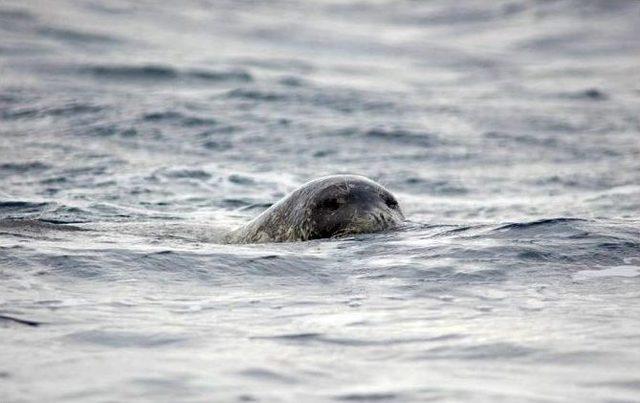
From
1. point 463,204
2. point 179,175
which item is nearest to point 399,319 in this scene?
point 463,204

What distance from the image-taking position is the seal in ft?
24.3

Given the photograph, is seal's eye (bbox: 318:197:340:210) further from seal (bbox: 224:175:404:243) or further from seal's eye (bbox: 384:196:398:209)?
seal's eye (bbox: 384:196:398:209)

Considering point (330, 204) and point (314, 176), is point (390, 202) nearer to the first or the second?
point (330, 204)

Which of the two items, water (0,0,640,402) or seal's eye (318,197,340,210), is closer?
water (0,0,640,402)

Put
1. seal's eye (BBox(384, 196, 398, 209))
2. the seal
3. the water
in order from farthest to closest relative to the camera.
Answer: seal's eye (BBox(384, 196, 398, 209)), the seal, the water

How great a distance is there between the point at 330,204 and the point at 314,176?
17.4 ft

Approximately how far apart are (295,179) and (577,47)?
42.5 ft

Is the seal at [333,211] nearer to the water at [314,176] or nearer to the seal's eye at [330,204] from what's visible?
the seal's eye at [330,204]

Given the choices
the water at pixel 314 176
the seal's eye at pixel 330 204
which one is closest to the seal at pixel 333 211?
the seal's eye at pixel 330 204

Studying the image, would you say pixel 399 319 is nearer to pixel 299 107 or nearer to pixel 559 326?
pixel 559 326

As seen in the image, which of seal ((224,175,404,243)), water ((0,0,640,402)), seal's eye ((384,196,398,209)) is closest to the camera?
water ((0,0,640,402))

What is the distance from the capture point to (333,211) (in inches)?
292

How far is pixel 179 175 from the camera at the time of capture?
12227 millimetres

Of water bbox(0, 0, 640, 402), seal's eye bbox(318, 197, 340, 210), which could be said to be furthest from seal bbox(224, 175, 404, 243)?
water bbox(0, 0, 640, 402)
